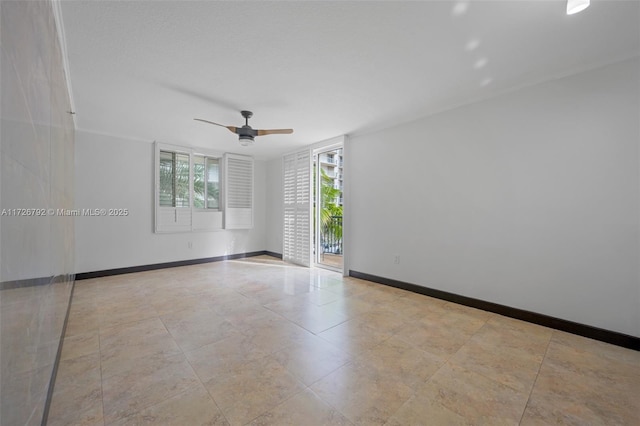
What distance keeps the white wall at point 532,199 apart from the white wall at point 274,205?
3.03 metres

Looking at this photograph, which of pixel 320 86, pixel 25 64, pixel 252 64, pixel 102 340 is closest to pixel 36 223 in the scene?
pixel 25 64

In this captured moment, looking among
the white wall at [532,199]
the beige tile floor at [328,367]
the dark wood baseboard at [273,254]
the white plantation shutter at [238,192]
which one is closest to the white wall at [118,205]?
the white plantation shutter at [238,192]

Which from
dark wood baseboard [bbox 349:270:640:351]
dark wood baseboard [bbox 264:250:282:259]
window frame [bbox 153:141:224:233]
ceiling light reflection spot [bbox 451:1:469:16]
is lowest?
dark wood baseboard [bbox 349:270:640:351]

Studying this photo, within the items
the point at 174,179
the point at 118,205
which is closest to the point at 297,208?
the point at 174,179

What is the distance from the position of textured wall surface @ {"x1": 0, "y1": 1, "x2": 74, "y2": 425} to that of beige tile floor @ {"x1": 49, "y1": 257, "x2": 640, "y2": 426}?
0.55m

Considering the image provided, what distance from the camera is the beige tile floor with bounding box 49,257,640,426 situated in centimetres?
149

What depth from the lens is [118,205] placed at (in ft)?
14.8

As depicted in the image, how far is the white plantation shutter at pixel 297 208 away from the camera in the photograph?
532 cm

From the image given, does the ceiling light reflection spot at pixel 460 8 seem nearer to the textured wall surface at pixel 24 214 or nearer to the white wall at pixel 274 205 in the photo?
the textured wall surface at pixel 24 214

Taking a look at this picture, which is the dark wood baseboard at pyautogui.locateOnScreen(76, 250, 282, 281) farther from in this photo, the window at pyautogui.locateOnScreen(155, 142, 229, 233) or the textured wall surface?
the textured wall surface

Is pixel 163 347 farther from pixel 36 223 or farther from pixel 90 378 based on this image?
pixel 36 223

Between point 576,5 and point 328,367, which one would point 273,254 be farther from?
point 576,5

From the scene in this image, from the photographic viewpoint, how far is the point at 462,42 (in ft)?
6.79

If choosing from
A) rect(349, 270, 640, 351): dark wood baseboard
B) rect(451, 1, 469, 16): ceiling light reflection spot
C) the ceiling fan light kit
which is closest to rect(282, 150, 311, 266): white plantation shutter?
rect(349, 270, 640, 351): dark wood baseboard
